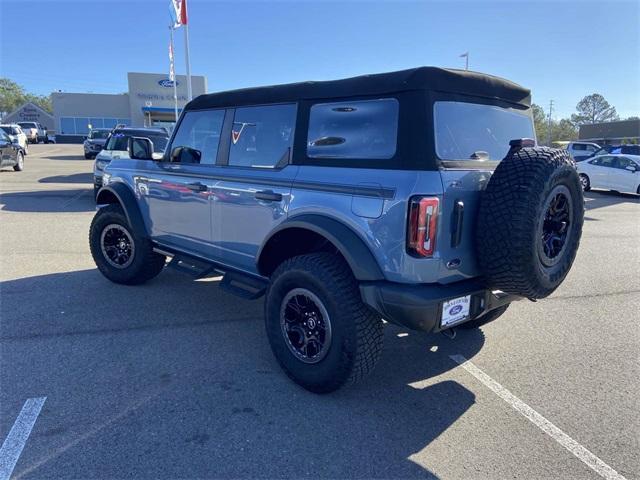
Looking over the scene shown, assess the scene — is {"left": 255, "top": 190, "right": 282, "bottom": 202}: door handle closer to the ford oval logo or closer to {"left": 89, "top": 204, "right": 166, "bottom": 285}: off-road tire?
{"left": 89, "top": 204, "right": 166, "bottom": 285}: off-road tire

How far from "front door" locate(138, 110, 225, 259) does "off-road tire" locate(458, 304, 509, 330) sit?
7.80 feet

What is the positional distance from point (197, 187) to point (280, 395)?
200cm

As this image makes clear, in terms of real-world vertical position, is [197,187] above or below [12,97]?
below

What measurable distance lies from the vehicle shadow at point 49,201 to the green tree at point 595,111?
97485mm

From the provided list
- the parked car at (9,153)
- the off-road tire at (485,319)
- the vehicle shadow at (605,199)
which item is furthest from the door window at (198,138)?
the parked car at (9,153)

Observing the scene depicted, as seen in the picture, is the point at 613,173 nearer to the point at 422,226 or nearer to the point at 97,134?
the point at 422,226

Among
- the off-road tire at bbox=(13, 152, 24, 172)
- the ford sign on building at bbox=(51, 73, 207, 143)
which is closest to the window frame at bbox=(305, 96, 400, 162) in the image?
the off-road tire at bbox=(13, 152, 24, 172)

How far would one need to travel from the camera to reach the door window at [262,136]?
3406 mm

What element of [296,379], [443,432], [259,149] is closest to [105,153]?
[259,149]

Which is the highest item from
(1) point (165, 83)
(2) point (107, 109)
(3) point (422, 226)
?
(1) point (165, 83)

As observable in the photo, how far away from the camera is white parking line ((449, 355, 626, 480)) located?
2.40 metres

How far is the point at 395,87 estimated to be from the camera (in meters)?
2.76

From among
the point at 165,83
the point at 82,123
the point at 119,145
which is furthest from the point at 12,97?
the point at 119,145

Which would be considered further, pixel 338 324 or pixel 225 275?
pixel 225 275
